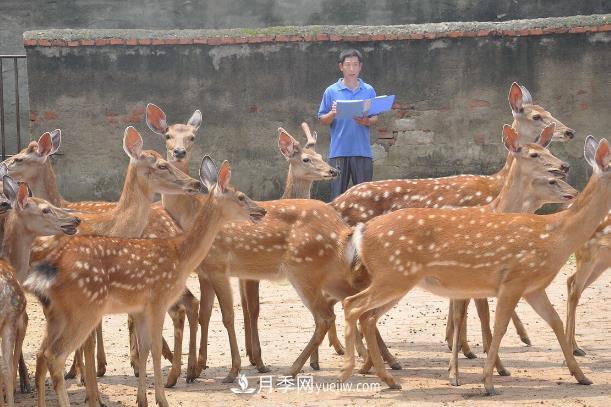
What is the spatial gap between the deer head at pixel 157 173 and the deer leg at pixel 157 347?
1469 mm

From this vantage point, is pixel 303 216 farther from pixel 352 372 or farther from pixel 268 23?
pixel 268 23

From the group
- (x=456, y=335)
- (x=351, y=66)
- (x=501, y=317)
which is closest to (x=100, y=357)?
(x=456, y=335)

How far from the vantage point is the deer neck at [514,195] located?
1012cm

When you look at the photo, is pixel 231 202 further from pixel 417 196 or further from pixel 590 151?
pixel 590 151

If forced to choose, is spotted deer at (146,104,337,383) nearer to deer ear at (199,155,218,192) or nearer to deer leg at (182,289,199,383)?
deer leg at (182,289,199,383)

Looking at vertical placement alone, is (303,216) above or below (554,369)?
above

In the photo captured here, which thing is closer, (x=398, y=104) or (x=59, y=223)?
→ (x=59, y=223)

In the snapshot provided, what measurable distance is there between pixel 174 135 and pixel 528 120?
10.4 feet

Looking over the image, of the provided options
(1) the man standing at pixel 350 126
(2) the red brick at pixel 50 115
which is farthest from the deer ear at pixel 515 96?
(2) the red brick at pixel 50 115

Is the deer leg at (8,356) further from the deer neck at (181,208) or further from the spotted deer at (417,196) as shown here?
the spotted deer at (417,196)

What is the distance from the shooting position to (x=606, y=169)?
9.13 metres

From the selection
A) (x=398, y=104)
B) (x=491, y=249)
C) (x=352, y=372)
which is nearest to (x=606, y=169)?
(x=491, y=249)

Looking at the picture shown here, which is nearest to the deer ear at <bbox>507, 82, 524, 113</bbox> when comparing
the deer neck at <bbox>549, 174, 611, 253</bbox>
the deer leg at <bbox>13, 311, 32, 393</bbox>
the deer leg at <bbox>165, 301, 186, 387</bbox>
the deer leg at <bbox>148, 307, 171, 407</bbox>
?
the deer neck at <bbox>549, 174, 611, 253</bbox>

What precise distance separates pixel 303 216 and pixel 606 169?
7.58ft
